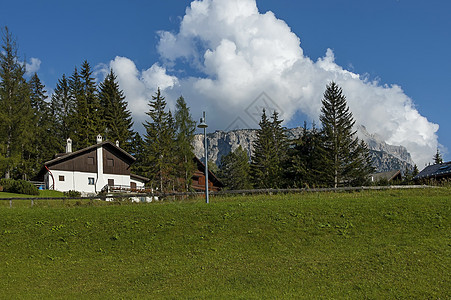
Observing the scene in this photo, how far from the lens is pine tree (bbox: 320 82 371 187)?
41.9 m

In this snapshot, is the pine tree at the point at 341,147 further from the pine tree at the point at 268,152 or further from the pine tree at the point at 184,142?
the pine tree at the point at 184,142

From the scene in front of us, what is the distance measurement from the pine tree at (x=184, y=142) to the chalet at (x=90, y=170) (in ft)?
19.9

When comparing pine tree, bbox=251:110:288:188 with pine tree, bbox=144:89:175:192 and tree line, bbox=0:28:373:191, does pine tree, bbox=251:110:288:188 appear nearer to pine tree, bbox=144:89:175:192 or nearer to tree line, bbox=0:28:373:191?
tree line, bbox=0:28:373:191

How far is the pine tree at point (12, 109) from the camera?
144 ft

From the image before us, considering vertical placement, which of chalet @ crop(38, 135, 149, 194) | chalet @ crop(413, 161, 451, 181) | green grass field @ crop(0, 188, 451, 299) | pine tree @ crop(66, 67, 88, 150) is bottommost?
green grass field @ crop(0, 188, 451, 299)

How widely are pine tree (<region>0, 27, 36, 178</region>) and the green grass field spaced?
2906 centimetres

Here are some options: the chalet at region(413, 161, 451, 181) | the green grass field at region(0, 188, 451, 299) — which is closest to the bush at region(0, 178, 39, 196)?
the green grass field at region(0, 188, 451, 299)

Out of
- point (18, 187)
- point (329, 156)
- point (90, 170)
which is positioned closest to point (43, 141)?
point (90, 170)

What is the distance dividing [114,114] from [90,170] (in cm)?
1781

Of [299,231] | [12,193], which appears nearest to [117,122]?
[12,193]

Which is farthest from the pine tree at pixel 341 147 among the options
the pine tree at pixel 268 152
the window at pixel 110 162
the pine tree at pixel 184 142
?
the window at pixel 110 162

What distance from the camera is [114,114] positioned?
207ft

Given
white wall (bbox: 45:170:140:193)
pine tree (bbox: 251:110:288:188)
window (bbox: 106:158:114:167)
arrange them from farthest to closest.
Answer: pine tree (bbox: 251:110:288:188)
window (bbox: 106:158:114:167)
white wall (bbox: 45:170:140:193)

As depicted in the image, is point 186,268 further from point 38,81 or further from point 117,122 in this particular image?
point 38,81
